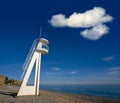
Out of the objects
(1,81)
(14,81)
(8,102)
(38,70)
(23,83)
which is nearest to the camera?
(8,102)

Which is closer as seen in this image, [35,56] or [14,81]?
[35,56]

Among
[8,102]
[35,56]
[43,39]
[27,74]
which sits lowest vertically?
[8,102]

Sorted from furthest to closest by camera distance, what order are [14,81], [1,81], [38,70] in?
[14,81]
[1,81]
[38,70]

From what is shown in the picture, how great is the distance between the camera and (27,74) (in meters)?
23.0

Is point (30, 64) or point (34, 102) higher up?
point (30, 64)

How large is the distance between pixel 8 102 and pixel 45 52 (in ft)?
30.4

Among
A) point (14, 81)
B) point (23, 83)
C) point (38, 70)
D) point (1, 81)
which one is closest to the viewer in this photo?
point (23, 83)

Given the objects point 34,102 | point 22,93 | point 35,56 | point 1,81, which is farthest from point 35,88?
point 1,81

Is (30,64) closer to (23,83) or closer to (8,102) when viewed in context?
(23,83)

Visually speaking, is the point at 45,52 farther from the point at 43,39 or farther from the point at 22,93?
the point at 22,93

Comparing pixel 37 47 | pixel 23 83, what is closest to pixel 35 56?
pixel 37 47

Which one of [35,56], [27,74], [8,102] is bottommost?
[8,102]

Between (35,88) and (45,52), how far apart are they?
507cm

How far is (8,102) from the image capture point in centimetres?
1756
